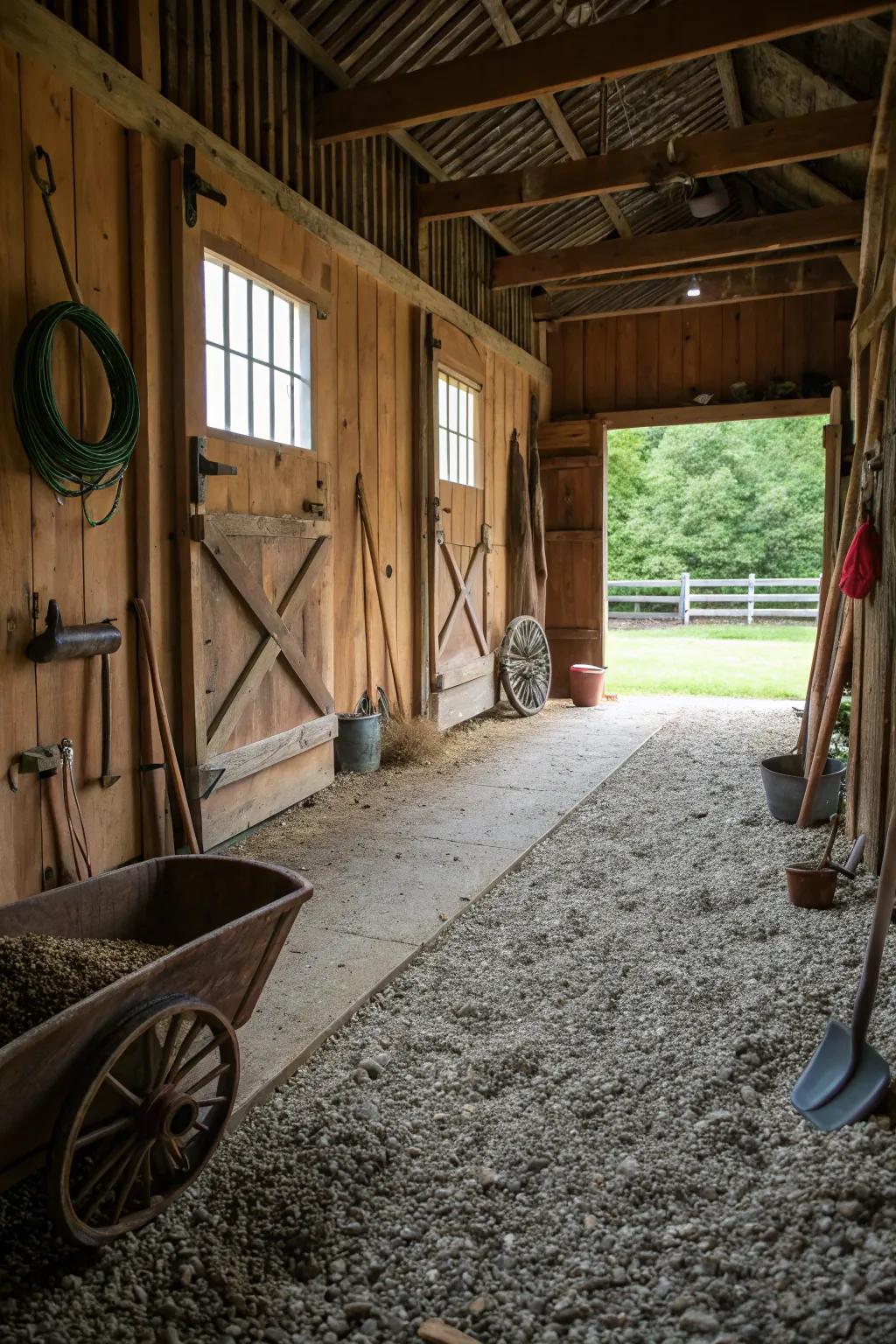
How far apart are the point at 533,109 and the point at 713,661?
7.38 meters

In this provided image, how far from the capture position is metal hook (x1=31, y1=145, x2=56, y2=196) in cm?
300

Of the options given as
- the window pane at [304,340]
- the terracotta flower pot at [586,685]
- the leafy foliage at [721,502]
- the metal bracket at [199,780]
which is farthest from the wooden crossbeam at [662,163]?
the leafy foliage at [721,502]

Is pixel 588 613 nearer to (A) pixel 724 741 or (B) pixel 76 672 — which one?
(A) pixel 724 741

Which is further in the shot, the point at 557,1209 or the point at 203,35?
the point at 203,35

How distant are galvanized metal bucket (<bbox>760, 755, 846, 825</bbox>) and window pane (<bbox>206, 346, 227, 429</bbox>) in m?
3.07

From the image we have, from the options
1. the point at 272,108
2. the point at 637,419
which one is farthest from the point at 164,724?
the point at 637,419

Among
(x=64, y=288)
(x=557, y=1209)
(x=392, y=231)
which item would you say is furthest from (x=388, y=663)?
(x=557, y=1209)

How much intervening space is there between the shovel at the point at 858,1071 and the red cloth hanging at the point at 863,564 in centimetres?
172

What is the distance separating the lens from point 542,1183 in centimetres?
188

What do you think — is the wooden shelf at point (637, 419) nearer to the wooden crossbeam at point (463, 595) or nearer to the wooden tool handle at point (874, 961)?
the wooden crossbeam at point (463, 595)

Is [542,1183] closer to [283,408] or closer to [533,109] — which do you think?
[283,408]

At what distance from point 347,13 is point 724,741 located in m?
5.02

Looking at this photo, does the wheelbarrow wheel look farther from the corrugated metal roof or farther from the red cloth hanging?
the corrugated metal roof

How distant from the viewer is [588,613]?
9.12 m
